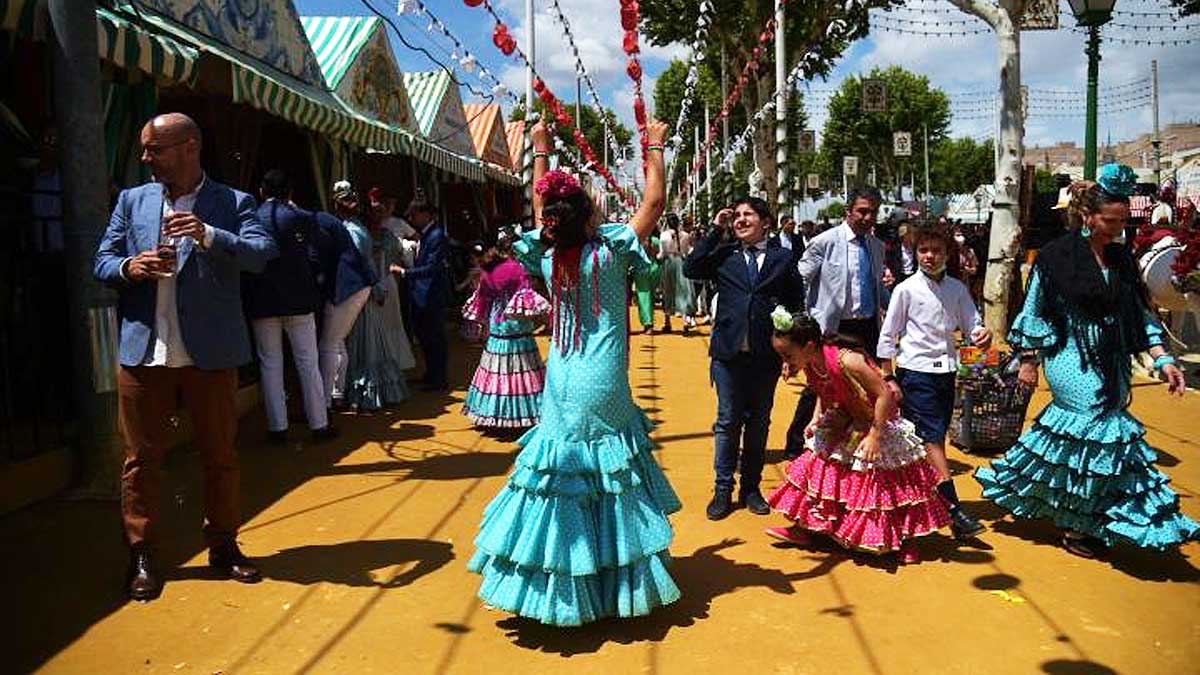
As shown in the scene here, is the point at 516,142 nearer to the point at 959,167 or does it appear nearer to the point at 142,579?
the point at 142,579

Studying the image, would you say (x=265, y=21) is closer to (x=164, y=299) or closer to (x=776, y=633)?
(x=164, y=299)

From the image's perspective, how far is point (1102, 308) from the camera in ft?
13.6

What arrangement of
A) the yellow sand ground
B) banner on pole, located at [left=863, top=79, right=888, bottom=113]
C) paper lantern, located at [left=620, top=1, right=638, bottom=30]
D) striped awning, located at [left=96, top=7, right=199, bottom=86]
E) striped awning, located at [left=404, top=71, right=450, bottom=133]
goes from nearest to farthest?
the yellow sand ground → paper lantern, located at [left=620, top=1, right=638, bottom=30] → striped awning, located at [left=96, top=7, right=199, bottom=86] → striped awning, located at [left=404, top=71, right=450, bottom=133] → banner on pole, located at [left=863, top=79, right=888, bottom=113]

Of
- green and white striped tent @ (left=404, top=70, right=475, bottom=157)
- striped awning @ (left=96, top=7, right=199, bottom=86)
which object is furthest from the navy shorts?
green and white striped tent @ (left=404, top=70, right=475, bottom=157)

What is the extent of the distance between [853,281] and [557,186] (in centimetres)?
291

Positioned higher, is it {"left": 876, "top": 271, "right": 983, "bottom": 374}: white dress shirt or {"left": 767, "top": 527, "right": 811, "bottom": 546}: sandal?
{"left": 876, "top": 271, "right": 983, "bottom": 374}: white dress shirt

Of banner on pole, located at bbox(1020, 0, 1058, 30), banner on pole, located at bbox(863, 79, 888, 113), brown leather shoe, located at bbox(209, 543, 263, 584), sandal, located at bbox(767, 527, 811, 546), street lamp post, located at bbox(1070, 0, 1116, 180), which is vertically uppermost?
banner on pole, located at bbox(863, 79, 888, 113)

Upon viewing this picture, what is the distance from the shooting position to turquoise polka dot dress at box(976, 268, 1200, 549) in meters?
4.02

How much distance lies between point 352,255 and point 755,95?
57.1 ft

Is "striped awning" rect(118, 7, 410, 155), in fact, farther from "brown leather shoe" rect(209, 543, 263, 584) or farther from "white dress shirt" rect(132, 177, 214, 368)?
"brown leather shoe" rect(209, 543, 263, 584)

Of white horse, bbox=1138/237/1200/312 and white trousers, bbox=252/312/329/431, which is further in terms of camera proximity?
white horse, bbox=1138/237/1200/312

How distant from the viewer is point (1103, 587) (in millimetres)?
3912

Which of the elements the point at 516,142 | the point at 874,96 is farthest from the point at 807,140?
the point at 516,142

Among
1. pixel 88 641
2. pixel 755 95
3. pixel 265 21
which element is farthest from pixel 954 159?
pixel 88 641
